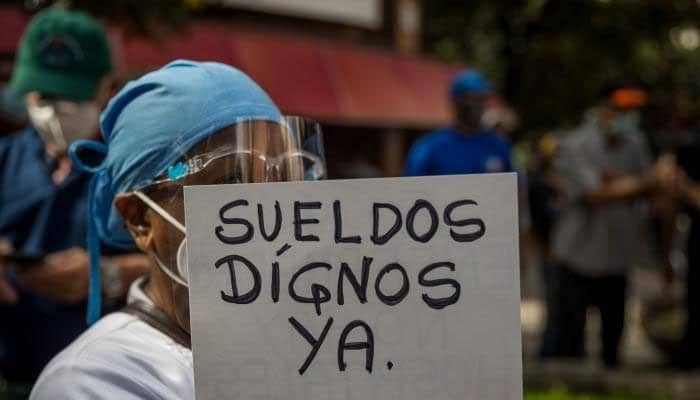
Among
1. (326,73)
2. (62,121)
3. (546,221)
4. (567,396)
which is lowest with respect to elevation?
(567,396)

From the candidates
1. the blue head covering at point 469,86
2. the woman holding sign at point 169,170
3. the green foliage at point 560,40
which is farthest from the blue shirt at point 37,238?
the green foliage at point 560,40

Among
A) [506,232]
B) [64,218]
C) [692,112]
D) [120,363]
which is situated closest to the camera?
[506,232]

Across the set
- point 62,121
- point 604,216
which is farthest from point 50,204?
point 604,216

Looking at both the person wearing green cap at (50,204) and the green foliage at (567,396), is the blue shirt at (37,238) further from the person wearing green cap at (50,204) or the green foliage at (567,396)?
the green foliage at (567,396)

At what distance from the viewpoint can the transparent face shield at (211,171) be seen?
1.93 meters

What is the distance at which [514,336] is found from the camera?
1.59 meters

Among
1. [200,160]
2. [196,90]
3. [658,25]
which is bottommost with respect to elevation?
[200,160]

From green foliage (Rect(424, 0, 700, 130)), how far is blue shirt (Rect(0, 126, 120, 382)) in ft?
28.5

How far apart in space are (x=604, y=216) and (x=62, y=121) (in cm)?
430

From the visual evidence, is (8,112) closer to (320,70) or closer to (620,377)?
(620,377)

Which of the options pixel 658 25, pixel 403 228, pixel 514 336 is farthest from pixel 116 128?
pixel 658 25

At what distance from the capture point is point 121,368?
1.76 meters

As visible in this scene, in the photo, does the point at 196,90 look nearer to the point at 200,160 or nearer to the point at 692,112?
the point at 200,160

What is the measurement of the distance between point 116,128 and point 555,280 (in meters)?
5.78
